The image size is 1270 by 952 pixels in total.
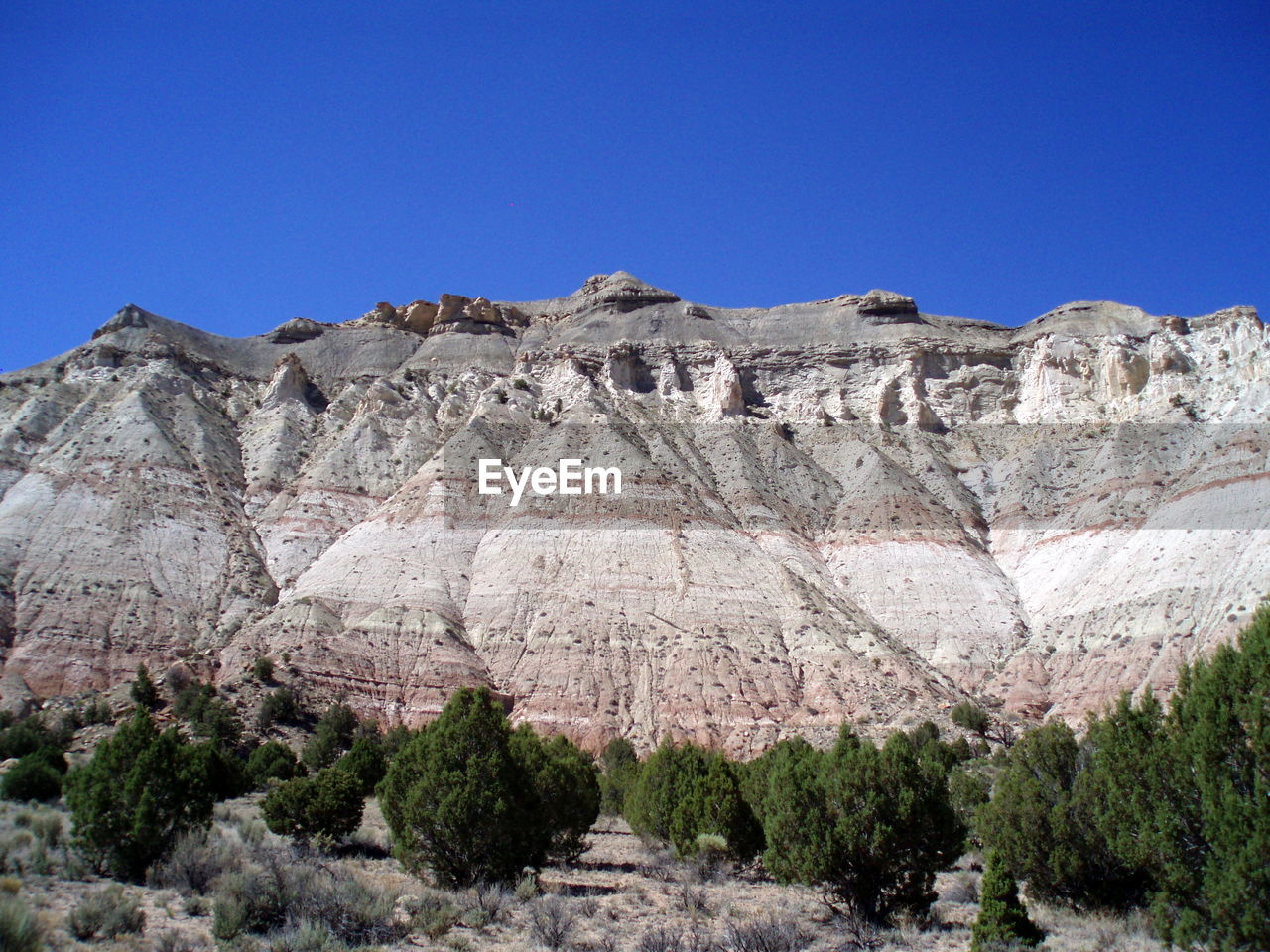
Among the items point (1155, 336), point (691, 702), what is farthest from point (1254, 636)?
point (1155, 336)

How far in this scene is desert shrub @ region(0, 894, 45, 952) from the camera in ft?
34.4

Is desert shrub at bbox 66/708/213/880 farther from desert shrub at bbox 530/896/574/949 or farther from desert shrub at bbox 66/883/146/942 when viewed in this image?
desert shrub at bbox 530/896/574/949

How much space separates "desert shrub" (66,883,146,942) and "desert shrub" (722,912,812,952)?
826 centimetres

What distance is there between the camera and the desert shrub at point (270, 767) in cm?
3444

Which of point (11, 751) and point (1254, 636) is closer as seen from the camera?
point (1254, 636)

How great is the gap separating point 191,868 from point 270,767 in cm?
2041

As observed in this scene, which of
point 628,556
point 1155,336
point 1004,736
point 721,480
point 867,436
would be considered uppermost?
point 1155,336

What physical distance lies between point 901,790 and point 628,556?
3707 cm

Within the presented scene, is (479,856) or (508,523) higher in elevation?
(508,523)

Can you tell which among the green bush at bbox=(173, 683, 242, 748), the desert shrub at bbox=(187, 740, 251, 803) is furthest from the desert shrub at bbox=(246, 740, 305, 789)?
the green bush at bbox=(173, 683, 242, 748)

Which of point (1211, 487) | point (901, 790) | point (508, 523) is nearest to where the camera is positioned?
point (901, 790)

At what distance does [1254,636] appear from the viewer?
13.2 metres

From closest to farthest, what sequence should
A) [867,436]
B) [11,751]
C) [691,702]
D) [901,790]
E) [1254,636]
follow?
[1254,636] → [901,790] → [11,751] → [691,702] → [867,436]

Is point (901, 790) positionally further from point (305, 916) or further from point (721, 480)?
point (721, 480)
